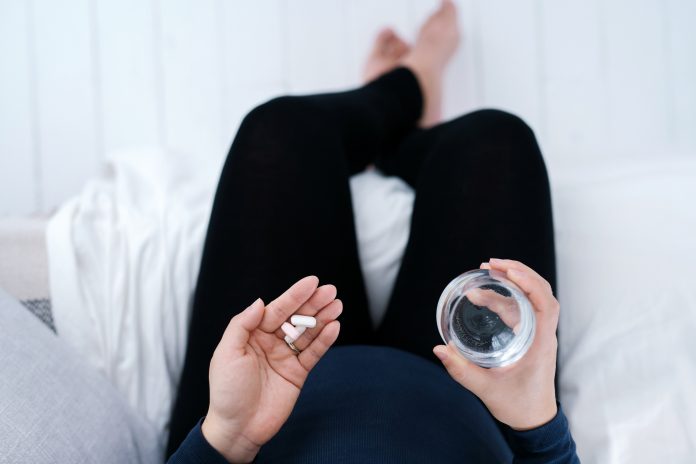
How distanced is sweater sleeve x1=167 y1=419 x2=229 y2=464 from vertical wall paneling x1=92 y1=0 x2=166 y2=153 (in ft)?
2.57

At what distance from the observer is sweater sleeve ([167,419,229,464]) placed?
1.78 ft

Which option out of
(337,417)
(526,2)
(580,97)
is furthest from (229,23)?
(337,417)

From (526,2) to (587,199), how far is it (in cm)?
58

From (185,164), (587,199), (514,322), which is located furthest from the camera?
(185,164)

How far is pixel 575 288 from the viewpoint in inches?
31.2

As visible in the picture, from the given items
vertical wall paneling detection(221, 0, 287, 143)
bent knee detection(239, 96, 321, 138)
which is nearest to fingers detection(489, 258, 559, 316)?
bent knee detection(239, 96, 321, 138)

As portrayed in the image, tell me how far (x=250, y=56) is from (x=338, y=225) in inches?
23.4

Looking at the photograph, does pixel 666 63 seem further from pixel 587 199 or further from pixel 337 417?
pixel 337 417

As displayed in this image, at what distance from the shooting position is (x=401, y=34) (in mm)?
1254

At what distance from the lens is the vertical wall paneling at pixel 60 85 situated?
1187 millimetres

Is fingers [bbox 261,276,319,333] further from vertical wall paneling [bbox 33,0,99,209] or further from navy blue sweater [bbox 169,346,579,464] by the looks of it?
vertical wall paneling [bbox 33,0,99,209]

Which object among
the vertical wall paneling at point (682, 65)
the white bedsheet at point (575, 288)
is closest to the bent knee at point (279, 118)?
the white bedsheet at point (575, 288)

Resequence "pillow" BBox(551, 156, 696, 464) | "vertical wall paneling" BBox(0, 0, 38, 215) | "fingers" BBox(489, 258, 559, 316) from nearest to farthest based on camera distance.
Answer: "fingers" BBox(489, 258, 559, 316), "pillow" BBox(551, 156, 696, 464), "vertical wall paneling" BBox(0, 0, 38, 215)

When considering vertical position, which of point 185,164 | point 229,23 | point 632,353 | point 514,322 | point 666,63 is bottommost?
point 632,353
